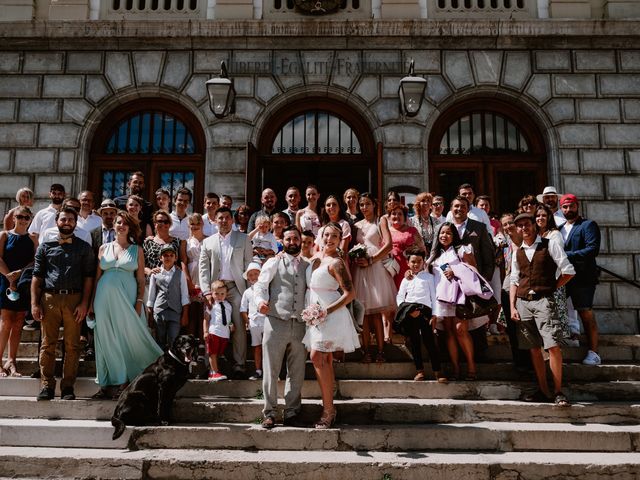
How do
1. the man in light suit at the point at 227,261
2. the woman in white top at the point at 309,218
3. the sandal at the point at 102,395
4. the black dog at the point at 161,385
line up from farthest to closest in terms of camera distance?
the woman in white top at the point at 309,218 → the man in light suit at the point at 227,261 → the sandal at the point at 102,395 → the black dog at the point at 161,385

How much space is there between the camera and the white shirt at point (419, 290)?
21.6 ft

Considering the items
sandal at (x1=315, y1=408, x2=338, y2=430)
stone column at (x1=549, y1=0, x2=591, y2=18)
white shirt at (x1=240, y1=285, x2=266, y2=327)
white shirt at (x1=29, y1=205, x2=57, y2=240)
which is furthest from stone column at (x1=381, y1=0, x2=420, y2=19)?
sandal at (x1=315, y1=408, x2=338, y2=430)

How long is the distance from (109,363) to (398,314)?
3.65 meters

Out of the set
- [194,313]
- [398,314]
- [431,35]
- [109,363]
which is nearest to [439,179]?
[431,35]

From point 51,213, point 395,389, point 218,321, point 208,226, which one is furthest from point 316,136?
point 395,389

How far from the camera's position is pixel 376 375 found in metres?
6.72

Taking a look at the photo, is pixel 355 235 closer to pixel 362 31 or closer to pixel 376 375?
pixel 376 375

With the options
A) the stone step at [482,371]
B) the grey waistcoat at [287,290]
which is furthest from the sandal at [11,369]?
the grey waistcoat at [287,290]

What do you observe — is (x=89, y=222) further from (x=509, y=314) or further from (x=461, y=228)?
(x=509, y=314)

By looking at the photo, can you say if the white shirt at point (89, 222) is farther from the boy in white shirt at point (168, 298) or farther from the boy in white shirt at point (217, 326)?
the boy in white shirt at point (217, 326)

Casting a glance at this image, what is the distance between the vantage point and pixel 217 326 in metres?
6.57

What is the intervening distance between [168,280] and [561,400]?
504cm

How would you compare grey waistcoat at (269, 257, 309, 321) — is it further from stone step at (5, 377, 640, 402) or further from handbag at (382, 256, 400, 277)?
handbag at (382, 256, 400, 277)

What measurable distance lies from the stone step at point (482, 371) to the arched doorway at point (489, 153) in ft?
16.3
